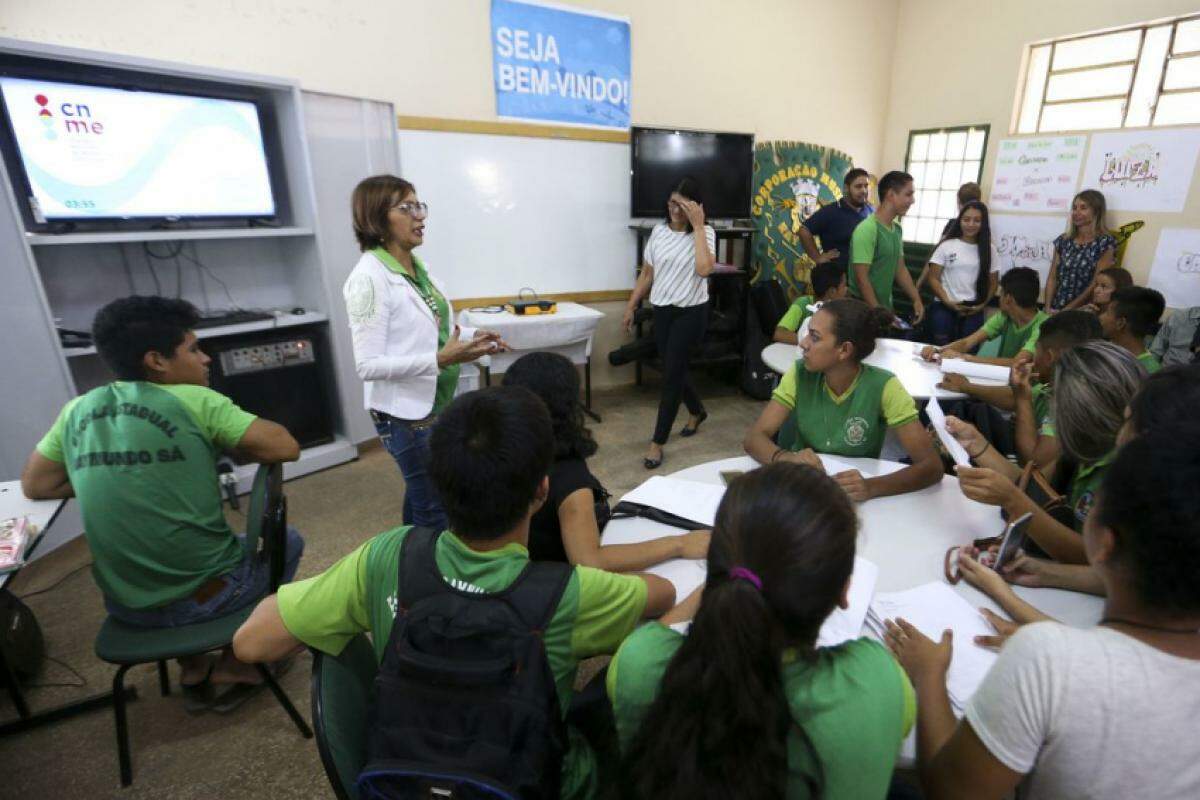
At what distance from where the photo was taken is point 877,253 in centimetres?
354

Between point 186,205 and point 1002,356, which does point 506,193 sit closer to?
point 186,205

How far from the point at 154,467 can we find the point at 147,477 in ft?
0.09

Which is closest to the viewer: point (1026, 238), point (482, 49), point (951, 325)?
point (482, 49)

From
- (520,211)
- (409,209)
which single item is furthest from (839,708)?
(520,211)

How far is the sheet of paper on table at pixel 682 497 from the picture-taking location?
1.41m

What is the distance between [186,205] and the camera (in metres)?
2.88

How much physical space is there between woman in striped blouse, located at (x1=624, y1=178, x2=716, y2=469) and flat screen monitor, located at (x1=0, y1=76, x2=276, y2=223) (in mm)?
2135

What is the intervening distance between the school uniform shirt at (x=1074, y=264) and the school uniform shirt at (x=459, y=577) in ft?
14.7

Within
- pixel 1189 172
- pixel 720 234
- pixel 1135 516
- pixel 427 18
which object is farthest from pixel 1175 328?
pixel 427 18

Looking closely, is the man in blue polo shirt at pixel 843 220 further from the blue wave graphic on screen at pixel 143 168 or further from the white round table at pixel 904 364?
the blue wave graphic on screen at pixel 143 168

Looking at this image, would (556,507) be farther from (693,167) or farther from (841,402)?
(693,167)

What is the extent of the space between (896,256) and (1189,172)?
193 centimetres

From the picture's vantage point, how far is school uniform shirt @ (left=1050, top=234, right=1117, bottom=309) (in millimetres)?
3848

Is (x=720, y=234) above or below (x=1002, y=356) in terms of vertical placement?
above
